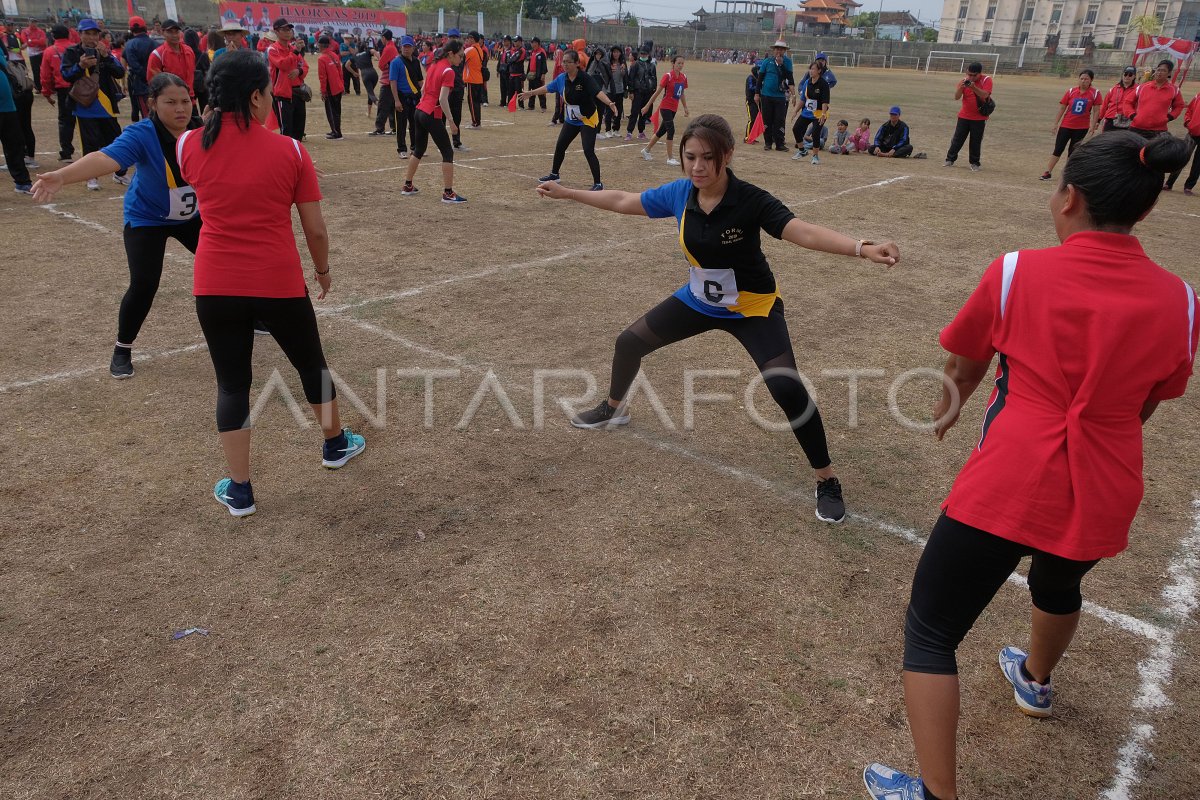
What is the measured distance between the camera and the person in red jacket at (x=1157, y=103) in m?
12.8

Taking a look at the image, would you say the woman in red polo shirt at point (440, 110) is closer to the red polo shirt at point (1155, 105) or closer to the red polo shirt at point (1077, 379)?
the red polo shirt at point (1077, 379)

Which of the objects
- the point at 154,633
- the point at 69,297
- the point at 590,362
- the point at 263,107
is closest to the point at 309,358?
the point at 263,107

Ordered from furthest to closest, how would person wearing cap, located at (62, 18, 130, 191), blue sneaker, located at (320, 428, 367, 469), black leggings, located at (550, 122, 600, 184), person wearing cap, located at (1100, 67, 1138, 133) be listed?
person wearing cap, located at (1100, 67, 1138, 133), black leggings, located at (550, 122, 600, 184), person wearing cap, located at (62, 18, 130, 191), blue sneaker, located at (320, 428, 367, 469)

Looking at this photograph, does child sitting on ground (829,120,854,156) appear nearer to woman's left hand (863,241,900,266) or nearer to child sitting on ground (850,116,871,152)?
child sitting on ground (850,116,871,152)

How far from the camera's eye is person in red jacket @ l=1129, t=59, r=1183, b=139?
42.0 feet

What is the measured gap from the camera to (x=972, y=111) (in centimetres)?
1470

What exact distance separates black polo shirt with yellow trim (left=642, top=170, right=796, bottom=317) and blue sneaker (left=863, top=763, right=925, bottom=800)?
2236 millimetres

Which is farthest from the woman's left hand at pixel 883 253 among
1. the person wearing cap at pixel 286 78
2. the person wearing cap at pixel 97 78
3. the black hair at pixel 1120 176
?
the person wearing cap at pixel 286 78

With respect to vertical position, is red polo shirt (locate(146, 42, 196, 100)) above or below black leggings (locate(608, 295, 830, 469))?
above

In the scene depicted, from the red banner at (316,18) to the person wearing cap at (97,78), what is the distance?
33.8 m

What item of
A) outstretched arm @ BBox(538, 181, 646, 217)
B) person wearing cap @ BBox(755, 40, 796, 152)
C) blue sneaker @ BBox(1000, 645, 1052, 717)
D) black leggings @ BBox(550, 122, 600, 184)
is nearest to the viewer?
blue sneaker @ BBox(1000, 645, 1052, 717)

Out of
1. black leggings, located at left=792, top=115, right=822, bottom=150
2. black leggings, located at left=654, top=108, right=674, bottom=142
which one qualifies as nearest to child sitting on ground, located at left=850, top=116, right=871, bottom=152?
black leggings, located at left=792, top=115, right=822, bottom=150

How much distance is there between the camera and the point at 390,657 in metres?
3.15

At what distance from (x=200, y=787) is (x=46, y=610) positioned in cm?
137
